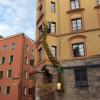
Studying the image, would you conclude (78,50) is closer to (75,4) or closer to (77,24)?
(77,24)

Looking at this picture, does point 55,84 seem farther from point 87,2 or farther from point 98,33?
point 87,2

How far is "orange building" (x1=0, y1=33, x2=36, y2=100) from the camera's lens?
42750mm

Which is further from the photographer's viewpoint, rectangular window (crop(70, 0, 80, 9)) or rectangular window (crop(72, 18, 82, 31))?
rectangular window (crop(70, 0, 80, 9))

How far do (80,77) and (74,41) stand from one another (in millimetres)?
4796

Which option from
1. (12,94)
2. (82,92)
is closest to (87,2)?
(82,92)

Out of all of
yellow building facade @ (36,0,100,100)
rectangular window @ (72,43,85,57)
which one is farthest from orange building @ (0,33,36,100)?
rectangular window @ (72,43,85,57)

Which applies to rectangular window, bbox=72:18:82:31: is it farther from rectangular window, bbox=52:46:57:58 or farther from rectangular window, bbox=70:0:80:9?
rectangular window, bbox=52:46:57:58

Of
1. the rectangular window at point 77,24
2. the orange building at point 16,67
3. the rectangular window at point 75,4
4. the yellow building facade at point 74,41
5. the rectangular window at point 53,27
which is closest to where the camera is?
the yellow building facade at point 74,41

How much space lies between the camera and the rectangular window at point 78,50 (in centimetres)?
2616

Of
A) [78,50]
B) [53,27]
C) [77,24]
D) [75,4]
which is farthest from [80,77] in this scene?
[75,4]

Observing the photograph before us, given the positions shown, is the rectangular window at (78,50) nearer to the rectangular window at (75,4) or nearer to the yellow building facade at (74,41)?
the yellow building facade at (74,41)

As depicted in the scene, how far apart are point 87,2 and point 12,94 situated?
79.3 feet

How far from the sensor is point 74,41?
88.5ft

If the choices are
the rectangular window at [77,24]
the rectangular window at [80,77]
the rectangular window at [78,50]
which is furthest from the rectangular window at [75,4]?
the rectangular window at [80,77]
